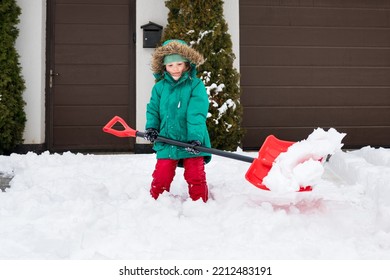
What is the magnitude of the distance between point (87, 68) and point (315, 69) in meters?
4.03

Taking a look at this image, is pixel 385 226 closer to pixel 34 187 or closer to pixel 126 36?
pixel 34 187

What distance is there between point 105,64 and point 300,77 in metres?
3.46

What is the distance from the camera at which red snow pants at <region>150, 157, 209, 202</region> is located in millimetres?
3691

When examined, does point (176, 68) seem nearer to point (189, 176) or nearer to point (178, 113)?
point (178, 113)

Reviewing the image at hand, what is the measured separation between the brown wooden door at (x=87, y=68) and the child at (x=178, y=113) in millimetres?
4073

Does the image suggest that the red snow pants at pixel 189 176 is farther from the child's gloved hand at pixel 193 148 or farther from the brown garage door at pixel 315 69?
the brown garage door at pixel 315 69

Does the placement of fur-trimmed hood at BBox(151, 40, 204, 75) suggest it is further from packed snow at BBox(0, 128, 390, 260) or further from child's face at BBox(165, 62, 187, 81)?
packed snow at BBox(0, 128, 390, 260)

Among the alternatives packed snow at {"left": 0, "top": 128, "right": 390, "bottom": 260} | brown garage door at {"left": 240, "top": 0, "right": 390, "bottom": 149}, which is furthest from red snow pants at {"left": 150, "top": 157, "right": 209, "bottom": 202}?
brown garage door at {"left": 240, "top": 0, "right": 390, "bottom": 149}

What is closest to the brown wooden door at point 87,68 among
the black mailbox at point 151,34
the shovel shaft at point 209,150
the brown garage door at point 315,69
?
the black mailbox at point 151,34

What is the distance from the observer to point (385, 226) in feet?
10.1

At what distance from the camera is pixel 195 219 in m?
3.20

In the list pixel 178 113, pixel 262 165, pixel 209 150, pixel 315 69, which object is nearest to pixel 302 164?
pixel 262 165

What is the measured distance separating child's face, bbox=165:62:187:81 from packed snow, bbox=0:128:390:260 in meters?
1.00

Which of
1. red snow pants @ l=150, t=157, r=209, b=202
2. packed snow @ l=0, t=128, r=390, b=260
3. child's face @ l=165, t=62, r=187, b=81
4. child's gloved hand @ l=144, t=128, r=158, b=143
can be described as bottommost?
packed snow @ l=0, t=128, r=390, b=260
